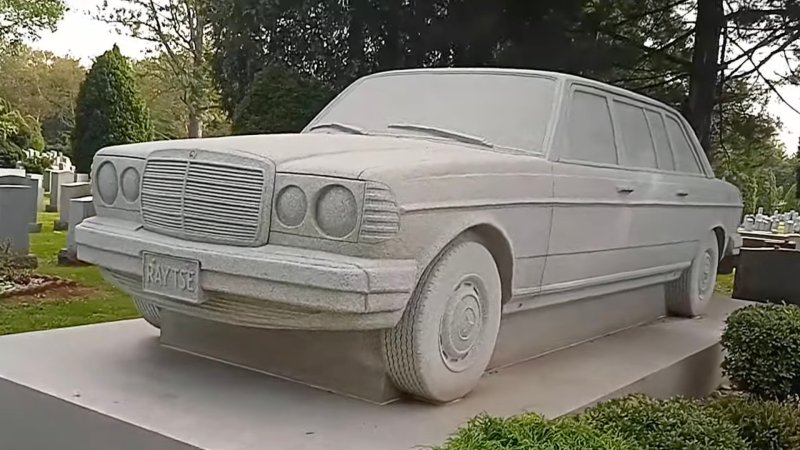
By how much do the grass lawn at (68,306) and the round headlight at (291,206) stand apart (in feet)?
12.0

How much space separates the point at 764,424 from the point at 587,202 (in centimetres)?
121

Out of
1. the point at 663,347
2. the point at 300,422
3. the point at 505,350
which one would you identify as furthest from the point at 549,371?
the point at 300,422

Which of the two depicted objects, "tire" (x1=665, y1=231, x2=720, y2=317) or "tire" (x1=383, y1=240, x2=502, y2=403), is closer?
"tire" (x1=383, y1=240, x2=502, y2=403)

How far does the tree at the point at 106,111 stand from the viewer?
17.1m

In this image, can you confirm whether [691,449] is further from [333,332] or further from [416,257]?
[333,332]

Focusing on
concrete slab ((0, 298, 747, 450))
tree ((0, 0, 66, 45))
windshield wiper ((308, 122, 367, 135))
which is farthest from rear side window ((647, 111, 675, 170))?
tree ((0, 0, 66, 45))

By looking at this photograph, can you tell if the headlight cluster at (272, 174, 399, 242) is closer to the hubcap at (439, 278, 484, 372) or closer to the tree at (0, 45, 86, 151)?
the hubcap at (439, 278, 484, 372)

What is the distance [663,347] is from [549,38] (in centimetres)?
488

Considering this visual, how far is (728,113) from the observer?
9531 millimetres

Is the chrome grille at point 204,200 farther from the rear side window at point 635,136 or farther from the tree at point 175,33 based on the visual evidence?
the tree at point 175,33

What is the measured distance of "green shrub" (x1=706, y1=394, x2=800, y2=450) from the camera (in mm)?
3207

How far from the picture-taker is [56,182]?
1576 cm

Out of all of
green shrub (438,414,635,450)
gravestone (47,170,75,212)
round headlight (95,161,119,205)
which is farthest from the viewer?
gravestone (47,170,75,212)

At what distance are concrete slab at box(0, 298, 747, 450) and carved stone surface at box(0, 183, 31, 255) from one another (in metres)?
4.52
